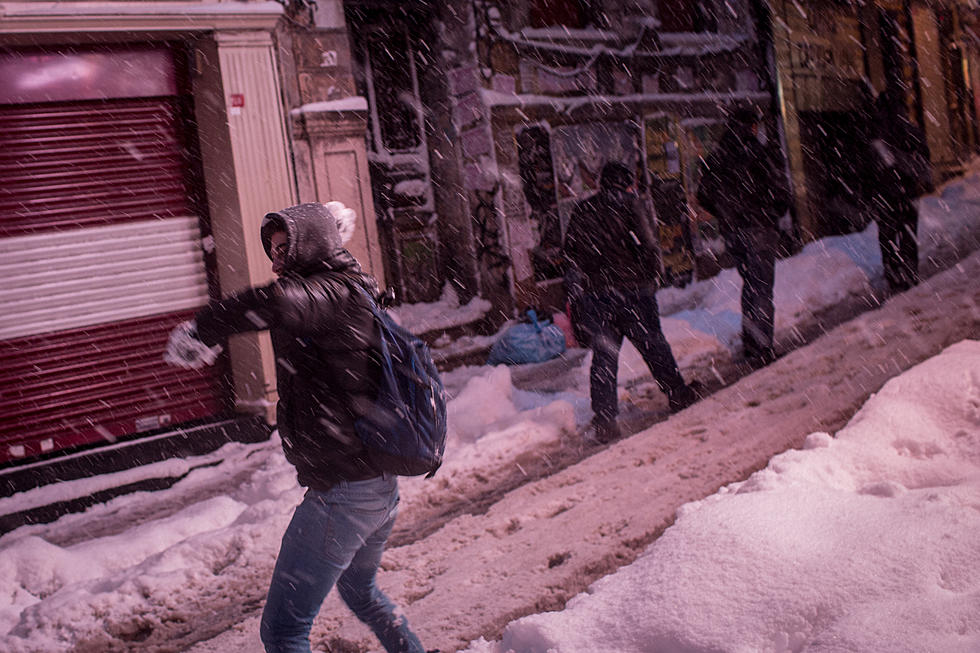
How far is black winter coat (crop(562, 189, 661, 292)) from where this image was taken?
612 centimetres

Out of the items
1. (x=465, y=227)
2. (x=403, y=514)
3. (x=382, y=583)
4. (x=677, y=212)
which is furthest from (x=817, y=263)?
(x=382, y=583)

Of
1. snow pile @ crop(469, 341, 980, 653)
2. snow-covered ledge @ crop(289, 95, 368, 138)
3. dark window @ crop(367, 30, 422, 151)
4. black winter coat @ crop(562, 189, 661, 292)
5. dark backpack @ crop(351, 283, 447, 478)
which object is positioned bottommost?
snow pile @ crop(469, 341, 980, 653)

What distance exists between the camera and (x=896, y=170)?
896cm

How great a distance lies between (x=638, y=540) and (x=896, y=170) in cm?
657

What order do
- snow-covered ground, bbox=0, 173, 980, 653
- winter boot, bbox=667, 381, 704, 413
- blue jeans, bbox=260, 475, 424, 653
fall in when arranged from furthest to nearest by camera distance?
1. winter boot, bbox=667, 381, 704, 413
2. snow-covered ground, bbox=0, 173, 980, 653
3. blue jeans, bbox=260, 475, 424, 653

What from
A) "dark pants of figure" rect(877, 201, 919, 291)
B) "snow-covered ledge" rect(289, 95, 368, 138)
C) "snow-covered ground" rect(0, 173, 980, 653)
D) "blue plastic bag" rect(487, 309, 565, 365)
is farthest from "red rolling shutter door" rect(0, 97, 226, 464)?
"dark pants of figure" rect(877, 201, 919, 291)

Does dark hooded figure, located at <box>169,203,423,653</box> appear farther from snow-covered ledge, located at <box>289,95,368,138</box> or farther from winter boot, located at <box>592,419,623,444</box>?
snow-covered ledge, located at <box>289,95,368,138</box>

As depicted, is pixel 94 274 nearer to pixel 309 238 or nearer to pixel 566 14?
pixel 309 238

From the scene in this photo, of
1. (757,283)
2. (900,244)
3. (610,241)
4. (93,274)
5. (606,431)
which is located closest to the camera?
(610,241)

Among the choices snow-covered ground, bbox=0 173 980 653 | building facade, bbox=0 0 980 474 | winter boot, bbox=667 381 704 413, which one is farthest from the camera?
building facade, bbox=0 0 980 474

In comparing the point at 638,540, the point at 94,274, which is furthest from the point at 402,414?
the point at 94,274

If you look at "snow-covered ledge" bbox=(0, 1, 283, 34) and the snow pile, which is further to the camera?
"snow-covered ledge" bbox=(0, 1, 283, 34)

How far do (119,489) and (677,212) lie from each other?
34.6 ft

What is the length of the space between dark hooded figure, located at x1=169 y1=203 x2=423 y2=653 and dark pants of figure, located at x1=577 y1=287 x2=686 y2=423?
12.8 feet
